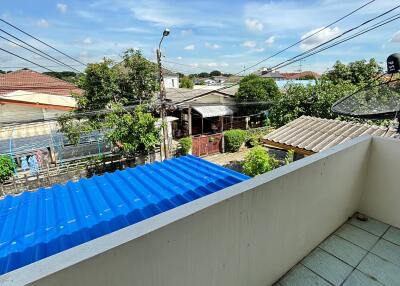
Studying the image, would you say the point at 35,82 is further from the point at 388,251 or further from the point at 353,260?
the point at 388,251

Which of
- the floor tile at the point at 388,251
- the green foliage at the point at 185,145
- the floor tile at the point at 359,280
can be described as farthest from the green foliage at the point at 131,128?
the floor tile at the point at 359,280

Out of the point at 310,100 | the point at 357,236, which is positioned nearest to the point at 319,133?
the point at 310,100

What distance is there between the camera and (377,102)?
118 inches

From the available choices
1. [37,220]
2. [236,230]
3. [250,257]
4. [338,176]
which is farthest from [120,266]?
[338,176]

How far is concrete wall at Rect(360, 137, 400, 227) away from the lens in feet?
8.70

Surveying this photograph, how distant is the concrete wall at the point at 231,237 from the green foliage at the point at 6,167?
38.1 ft

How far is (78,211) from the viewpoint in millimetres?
Result: 2471

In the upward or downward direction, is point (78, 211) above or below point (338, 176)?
below

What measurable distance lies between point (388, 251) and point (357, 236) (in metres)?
0.28

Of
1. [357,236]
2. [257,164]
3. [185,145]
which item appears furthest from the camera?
[185,145]

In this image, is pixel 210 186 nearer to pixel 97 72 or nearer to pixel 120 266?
pixel 120 266

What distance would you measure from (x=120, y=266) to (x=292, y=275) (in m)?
1.66

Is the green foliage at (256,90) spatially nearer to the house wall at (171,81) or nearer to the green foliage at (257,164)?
the green foliage at (257,164)

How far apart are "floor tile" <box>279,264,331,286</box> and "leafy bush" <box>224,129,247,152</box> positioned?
43.5 feet
